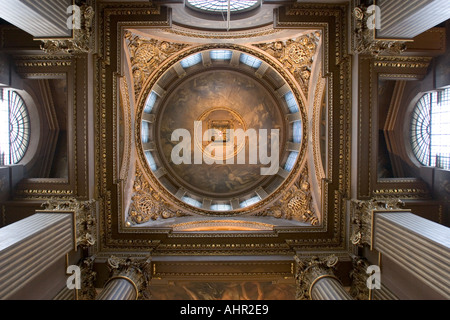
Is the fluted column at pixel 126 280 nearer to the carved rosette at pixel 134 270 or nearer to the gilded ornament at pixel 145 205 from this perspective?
the carved rosette at pixel 134 270

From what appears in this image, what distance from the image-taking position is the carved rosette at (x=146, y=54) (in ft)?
48.1

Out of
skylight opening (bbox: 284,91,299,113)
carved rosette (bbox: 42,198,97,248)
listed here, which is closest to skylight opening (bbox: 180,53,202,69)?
skylight opening (bbox: 284,91,299,113)

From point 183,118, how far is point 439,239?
1737 cm

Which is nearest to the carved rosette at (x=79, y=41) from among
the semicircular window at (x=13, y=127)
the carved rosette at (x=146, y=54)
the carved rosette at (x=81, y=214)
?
the carved rosette at (x=146, y=54)

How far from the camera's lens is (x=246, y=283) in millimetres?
14250

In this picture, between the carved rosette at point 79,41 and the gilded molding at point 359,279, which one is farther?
the gilded molding at point 359,279

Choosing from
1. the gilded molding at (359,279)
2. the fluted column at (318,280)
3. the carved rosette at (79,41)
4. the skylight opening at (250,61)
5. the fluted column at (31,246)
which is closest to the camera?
the fluted column at (31,246)

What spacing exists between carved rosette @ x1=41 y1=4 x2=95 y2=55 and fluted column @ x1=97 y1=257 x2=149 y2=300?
339 inches

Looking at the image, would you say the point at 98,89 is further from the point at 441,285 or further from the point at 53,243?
the point at 441,285

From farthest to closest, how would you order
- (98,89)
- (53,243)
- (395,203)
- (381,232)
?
(98,89), (395,203), (381,232), (53,243)

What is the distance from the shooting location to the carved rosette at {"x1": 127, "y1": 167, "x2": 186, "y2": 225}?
15309 millimetres

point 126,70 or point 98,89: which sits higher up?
point 126,70

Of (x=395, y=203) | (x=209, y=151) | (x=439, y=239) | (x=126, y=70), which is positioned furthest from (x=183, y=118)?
(x=439, y=239)

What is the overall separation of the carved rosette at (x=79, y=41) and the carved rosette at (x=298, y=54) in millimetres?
8607
